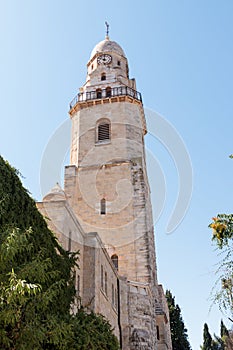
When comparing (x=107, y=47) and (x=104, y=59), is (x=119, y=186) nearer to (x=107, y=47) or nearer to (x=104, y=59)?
(x=104, y=59)

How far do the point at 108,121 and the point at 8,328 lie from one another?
878 inches

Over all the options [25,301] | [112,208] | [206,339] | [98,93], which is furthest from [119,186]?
[206,339]

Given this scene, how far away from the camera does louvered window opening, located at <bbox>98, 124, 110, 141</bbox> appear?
90.3 ft

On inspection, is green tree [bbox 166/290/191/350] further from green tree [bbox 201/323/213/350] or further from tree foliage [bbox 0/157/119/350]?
tree foliage [bbox 0/157/119/350]

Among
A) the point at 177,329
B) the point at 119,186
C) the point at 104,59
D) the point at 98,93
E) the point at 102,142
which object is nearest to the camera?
the point at 119,186

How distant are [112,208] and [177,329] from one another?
1871cm

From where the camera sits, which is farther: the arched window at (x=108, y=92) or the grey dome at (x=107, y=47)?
the grey dome at (x=107, y=47)

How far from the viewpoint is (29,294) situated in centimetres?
609

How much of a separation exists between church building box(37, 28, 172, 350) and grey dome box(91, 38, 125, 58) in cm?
7

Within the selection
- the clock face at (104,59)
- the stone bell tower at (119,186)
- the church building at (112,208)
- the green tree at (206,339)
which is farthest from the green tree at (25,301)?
the green tree at (206,339)

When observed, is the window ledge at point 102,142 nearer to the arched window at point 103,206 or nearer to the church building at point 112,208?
the church building at point 112,208

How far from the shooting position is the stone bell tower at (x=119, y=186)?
20.1 m

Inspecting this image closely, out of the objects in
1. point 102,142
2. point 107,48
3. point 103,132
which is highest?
point 107,48

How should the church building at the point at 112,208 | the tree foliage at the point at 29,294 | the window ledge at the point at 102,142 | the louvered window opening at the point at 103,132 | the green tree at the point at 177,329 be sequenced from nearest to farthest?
the tree foliage at the point at 29,294, the church building at the point at 112,208, the window ledge at the point at 102,142, the louvered window opening at the point at 103,132, the green tree at the point at 177,329
